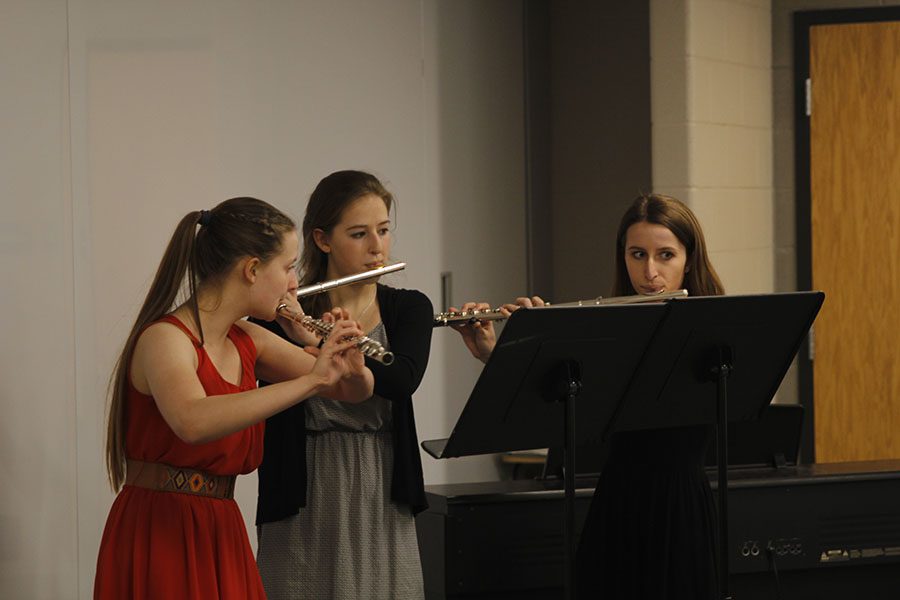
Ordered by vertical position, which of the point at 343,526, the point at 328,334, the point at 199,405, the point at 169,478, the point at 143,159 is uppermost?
the point at 143,159

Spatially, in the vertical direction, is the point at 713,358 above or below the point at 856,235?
below

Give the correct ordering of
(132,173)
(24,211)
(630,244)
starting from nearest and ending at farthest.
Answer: (630,244) < (24,211) < (132,173)

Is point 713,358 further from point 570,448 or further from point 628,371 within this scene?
point 570,448

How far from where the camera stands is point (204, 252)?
2180 mm

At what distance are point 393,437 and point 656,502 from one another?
56 centimetres

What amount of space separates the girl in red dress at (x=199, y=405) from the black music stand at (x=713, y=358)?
1.92 ft

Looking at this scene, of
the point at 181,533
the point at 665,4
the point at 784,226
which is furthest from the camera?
the point at 784,226

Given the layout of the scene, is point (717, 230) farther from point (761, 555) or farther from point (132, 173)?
point (132, 173)

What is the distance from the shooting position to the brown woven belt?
2117mm

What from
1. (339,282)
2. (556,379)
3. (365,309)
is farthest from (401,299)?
(556,379)

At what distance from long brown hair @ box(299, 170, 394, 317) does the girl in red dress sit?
33 centimetres

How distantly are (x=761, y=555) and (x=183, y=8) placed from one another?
2044 mm

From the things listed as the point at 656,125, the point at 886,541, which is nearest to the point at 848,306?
the point at 656,125

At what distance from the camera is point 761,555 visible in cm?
297
